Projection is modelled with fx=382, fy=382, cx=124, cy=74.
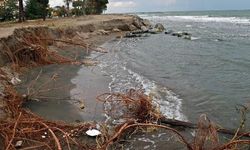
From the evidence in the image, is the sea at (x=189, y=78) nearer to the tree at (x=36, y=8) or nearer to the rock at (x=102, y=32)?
the rock at (x=102, y=32)

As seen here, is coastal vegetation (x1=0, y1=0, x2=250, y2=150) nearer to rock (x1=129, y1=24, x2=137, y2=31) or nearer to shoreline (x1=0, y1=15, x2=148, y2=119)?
shoreline (x1=0, y1=15, x2=148, y2=119)

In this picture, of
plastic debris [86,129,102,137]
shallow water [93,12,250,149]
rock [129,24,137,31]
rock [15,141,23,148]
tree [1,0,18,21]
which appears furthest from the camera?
tree [1,0,18,21]

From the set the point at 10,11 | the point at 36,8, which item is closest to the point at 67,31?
the point at 36,8

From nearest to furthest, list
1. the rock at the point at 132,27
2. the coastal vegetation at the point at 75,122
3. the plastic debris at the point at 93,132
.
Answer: the coastal vegetation at the point at 75,122, the plastic debris at the point at 93,132, the rock at the point at 132,27

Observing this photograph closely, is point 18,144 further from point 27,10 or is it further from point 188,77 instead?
point 27,10

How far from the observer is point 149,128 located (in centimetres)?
975

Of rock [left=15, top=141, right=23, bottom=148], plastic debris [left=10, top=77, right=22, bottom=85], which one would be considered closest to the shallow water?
rock [left=15, top=141, right=23, bottom=148]

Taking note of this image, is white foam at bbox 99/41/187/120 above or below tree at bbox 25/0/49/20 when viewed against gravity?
below

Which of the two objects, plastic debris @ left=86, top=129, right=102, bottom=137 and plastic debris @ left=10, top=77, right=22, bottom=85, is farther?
plastic debris @ left=10, top=77, right=22, bottom=85

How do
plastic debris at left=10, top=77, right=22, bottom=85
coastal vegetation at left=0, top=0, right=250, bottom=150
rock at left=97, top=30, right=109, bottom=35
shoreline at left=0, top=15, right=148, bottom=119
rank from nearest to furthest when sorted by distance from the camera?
coastal vegetation at left=0, top=0, right=250, bottom=150
plastic debris at left=10, top=77, right=22, bottom=85
shoreline at left=0, top=15, right=148, bottom=119
rock at left=97, top=30, right=109, bottom=35

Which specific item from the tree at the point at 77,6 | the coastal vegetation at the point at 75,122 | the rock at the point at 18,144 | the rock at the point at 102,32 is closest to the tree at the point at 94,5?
the tree at the point at 77,6

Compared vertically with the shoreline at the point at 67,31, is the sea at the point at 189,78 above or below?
below

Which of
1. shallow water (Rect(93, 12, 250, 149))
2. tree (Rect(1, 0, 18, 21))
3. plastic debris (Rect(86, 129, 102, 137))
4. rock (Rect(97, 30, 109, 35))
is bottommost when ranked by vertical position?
shallow water (Rect(93, 12, 250, 149))

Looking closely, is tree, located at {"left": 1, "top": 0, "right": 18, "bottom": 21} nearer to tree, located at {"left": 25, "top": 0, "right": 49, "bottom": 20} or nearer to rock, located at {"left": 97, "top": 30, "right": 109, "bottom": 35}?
tree, located at {"left": 25, "top": 0, "right": 49, "bottom": 20}
